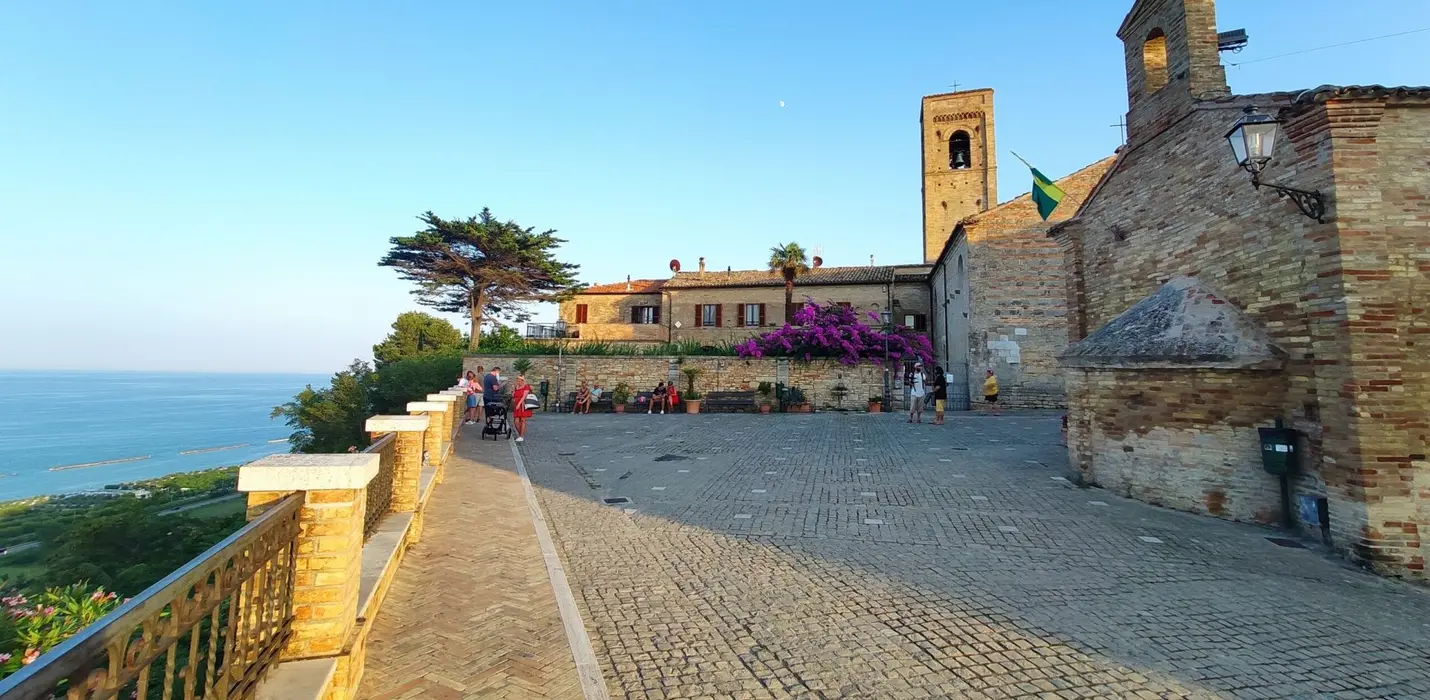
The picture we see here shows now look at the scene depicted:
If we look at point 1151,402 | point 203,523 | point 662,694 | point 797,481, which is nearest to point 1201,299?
point 1151,402

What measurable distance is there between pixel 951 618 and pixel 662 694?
7.31ft

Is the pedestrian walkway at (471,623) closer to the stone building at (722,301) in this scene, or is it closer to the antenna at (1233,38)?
the antenna at (1233,38)

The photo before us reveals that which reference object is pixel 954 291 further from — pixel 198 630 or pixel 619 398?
pixel 198 630

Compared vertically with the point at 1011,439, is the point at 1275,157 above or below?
above

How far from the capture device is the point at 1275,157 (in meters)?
6.59

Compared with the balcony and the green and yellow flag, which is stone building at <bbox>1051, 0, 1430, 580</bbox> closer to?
the green and yellow flag

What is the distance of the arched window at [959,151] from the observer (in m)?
37.3

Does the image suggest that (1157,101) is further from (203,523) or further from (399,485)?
(203,523)

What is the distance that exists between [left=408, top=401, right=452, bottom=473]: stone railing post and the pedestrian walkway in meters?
1.41

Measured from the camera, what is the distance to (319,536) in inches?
111

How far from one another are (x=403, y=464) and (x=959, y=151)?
40.3 meters

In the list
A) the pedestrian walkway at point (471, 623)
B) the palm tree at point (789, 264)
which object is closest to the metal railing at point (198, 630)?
the pedestrian walkway at point (471, 623)

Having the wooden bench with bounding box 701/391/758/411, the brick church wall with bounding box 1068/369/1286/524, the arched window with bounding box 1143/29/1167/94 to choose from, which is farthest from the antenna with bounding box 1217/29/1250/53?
the wooden bench with bounding box 701/391/758/411

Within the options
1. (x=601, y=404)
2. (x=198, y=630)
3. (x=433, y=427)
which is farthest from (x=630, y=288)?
(x=198, y=630)
